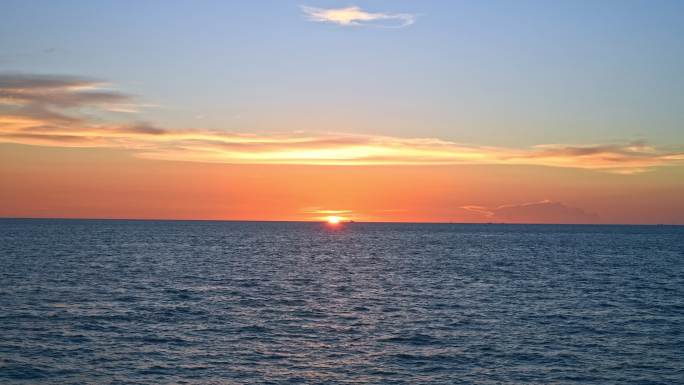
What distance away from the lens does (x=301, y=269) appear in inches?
4171

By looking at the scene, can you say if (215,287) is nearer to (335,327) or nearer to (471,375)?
(335,327)

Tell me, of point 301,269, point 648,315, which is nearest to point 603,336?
point 648,315

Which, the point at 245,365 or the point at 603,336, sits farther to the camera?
the point at 603,336

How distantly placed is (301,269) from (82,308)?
5063 cm

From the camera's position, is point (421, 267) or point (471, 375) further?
point (421, 267)

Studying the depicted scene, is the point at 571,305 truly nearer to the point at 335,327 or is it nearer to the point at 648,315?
the point at 648,315

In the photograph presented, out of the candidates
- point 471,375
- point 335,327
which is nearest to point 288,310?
point 335,327

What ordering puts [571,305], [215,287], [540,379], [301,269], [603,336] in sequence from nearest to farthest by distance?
[540,379], [603,336], [571,305], [215,287], [301,269]

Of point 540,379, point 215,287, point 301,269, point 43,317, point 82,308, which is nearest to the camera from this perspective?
point 540,379

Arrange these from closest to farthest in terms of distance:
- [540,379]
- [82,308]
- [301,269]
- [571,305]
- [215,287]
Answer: [540,379] < [82,308] < [571,305] < [215,287] < [301,269]

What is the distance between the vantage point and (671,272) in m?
108

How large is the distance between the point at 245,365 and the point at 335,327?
13.4m

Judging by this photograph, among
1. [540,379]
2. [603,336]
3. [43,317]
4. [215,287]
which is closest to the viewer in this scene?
[540,379]

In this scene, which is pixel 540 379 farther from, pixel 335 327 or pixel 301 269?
pixel 301 269
